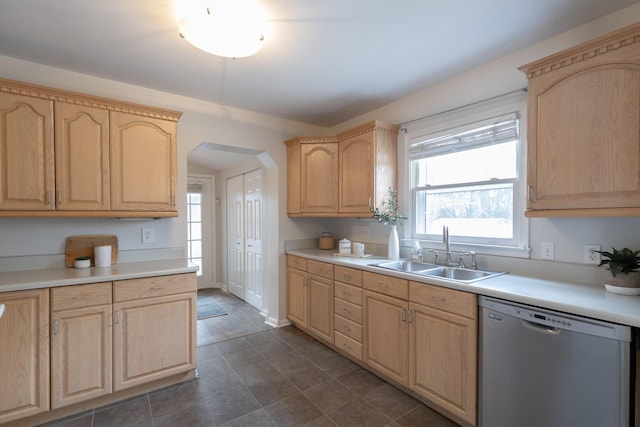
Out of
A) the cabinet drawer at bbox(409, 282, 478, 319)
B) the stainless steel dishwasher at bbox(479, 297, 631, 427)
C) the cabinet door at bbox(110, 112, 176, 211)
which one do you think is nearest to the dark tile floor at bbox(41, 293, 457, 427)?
the stainless steel dishwasher at bbox(479, 297, 631, 427)

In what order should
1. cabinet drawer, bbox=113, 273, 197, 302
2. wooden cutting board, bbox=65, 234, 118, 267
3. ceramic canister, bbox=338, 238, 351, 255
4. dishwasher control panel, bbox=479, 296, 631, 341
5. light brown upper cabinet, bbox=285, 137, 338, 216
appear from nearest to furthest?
dishwasher control panel, bbox=479, 296, 631, 341
cabinet drawer, bbox=113, 273, 197, 302
wooden cutting board, bbox=65, 234, 118, 267
ceramic canister, bbox=338, 238, 351, 255
light brown upper cabinet, bbox=285, 137, 338, 216

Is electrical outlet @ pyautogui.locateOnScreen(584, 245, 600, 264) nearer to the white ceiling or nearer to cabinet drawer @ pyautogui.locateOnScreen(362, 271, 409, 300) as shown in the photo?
cabinet drawer @ pyautogui.locateOnScreen(362, 271, 409, 300)

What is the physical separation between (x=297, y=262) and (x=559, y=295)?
2.37 meters

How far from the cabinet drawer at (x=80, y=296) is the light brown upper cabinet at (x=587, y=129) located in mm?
2836

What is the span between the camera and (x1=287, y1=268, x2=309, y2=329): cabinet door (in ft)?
10.5

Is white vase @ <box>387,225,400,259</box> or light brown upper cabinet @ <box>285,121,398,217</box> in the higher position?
light brown upper cabinet @ <box>285,121,398,217</box>

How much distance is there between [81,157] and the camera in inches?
85.6

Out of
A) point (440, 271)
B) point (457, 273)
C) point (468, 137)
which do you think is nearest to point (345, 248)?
point (440, 271)

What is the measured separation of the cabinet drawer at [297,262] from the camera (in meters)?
3.22

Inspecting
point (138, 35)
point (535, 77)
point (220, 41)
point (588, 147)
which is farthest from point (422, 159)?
point (138, 35)

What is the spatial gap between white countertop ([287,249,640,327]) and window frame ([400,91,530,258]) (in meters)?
0.29

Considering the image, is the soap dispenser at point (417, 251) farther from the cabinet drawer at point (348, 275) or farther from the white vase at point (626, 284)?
A: the white vase at point (626, 284)

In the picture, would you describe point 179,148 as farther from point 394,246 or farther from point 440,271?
point 440,271

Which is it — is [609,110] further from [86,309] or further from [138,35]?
[86,309]
